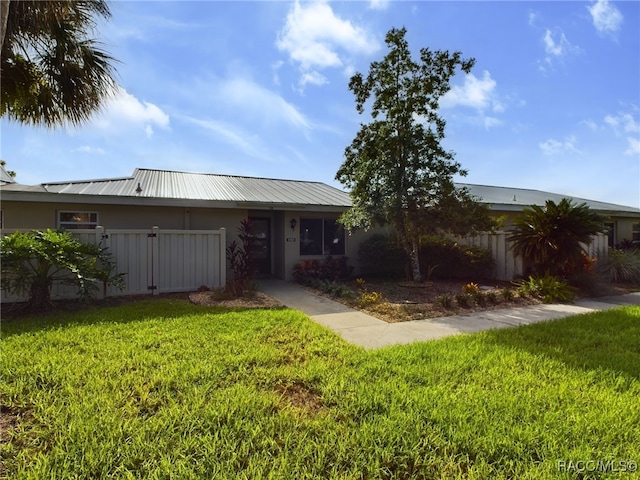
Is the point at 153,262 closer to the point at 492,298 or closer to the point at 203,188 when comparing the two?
Answer: the point at 203,188

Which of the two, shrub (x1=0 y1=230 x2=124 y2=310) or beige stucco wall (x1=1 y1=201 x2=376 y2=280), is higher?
beige stucco wall (x1=1 y1=201 x2=376 y2=280)

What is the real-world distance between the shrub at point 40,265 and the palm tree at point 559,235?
10.7m

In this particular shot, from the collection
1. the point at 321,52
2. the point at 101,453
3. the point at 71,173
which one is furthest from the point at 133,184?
the point at 101,453

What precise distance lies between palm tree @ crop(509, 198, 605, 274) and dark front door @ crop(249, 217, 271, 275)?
8.35 m

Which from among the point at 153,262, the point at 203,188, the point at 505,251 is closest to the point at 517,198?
the point at 505,251

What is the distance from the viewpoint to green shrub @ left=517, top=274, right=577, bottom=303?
8.01m

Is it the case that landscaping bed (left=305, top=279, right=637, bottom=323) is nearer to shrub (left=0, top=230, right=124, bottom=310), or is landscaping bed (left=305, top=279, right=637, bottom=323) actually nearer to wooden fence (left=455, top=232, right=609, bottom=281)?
wooden fence (left=455, top=232, right=609, bottom=281)

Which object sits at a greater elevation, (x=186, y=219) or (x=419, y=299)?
(x=186, y=219)

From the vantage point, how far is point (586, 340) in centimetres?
486

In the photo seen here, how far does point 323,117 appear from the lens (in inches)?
432

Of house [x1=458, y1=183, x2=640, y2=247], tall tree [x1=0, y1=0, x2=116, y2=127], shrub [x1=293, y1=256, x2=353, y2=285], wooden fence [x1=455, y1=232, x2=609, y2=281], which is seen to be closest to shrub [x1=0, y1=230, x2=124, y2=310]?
tall tree [x1=0, y1=0, x2=116, y2=127]

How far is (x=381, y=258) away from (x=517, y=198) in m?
11.0

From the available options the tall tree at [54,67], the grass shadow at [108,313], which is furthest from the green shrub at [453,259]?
the tall tree at [54,67]

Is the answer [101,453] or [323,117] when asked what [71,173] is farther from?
[101,453]
